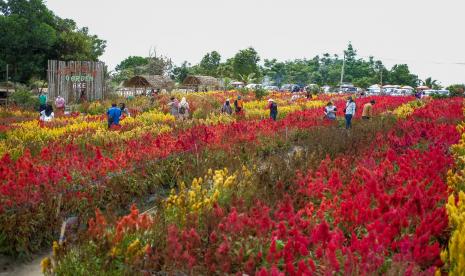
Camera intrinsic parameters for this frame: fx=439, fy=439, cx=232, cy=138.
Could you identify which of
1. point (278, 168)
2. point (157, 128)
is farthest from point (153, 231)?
point (157, 128)

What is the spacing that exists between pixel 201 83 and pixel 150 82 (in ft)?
41.0

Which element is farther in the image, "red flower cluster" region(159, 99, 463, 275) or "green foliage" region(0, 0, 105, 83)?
"green foliage" region(0, 0, 105, 83)

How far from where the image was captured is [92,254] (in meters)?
4.16

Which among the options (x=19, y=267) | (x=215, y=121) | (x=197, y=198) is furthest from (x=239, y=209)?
(x=215, y=121)

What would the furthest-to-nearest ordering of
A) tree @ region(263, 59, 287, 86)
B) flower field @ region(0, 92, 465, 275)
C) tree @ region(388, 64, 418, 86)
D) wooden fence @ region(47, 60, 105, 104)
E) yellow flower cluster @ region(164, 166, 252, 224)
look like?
tree @ region(263, 59, 287, 86)
tree @ region(388, 64, 418, 86)
wooden fence @ region(47, 60, 105, 104)
yellow flower cluster @ region(164, 166, 252, 224)
flower field @ region(0, 92, 465, 275)

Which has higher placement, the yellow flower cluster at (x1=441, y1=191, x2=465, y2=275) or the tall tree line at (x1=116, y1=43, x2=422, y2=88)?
the tall tree line at (x1=116, y1=43, x2=422, y2=88)

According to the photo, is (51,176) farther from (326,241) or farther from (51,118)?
(51,118)

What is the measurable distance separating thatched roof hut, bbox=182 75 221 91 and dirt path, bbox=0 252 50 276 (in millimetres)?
41053

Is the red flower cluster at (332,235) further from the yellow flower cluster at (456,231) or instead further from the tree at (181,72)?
the tree at (181,72)

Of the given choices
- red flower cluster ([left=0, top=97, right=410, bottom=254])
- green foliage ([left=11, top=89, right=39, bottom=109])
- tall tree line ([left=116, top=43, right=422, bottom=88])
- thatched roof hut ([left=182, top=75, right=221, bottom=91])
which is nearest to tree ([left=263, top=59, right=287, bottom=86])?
tall tree line ([left=116, top=43, right=422, bottom=88])

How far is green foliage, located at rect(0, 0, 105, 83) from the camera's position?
32.1 meters

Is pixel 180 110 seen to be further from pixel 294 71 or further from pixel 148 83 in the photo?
pixel 294 71

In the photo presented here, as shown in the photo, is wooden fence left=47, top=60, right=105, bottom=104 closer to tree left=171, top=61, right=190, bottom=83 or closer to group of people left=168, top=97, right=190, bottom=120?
group of people left=168, top=97, right=190, bottom=120

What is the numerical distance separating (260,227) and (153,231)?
45.5 inches
